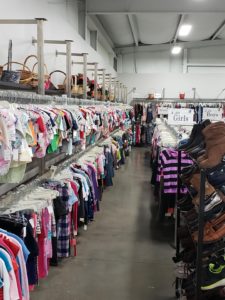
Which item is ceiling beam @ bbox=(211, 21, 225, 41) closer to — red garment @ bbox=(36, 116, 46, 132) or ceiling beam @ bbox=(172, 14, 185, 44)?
ceiling beam @ bbox=(172, 14, 185, 44)

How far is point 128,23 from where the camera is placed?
12328 mm

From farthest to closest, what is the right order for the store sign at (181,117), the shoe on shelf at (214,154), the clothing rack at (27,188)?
the store sign at (181,117), the clothing rack at (27,188), the shoe on shelf at (214,154)

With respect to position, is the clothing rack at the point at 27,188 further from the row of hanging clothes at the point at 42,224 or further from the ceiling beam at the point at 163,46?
the ceiling beam at the point at 163,46

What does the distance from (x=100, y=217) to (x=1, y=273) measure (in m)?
4.14

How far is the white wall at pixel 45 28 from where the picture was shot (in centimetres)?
475

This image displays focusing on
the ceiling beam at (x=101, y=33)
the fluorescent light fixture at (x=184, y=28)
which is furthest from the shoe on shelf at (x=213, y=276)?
the fluorescent light fixture at (x=184, y=28)

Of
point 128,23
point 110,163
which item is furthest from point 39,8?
point 128,23

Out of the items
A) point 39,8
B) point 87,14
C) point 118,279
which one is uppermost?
point 87,14

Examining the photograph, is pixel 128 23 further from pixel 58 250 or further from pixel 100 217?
pixel 58 250

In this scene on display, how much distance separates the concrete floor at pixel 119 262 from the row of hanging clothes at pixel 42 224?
0.65 feet

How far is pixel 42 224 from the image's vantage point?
3.45 metres

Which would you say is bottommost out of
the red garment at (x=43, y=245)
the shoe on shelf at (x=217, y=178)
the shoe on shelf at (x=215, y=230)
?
the red garment at (x=43, y=245)

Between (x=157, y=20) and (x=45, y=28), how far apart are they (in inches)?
250

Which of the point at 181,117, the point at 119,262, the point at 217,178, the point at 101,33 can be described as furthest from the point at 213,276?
the point at 101,33
